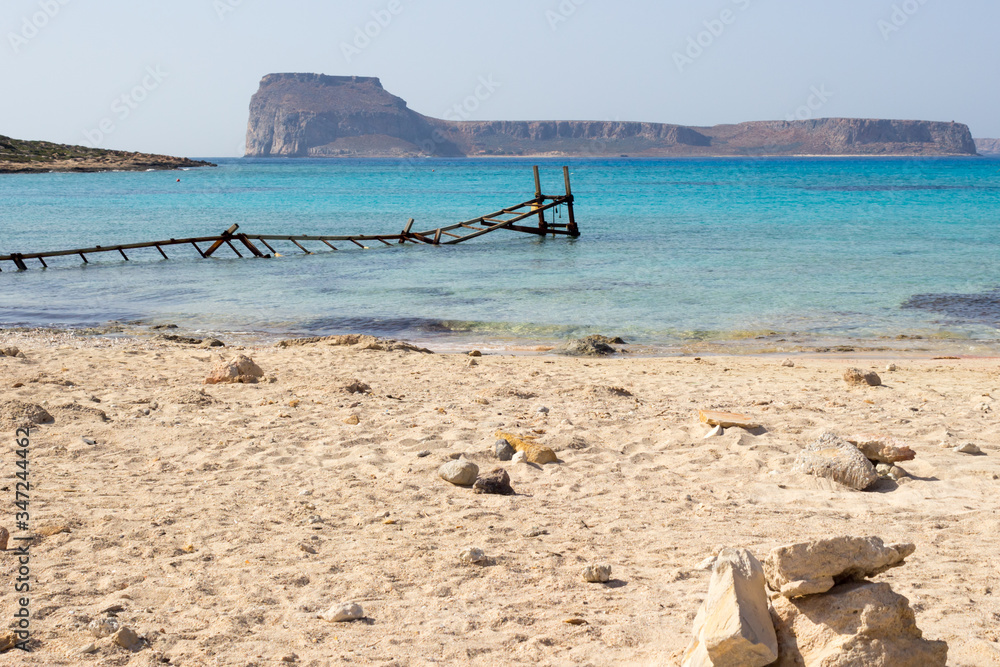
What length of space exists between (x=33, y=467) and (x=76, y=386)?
8.38ft

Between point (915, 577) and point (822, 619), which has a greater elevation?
point (822, 619)

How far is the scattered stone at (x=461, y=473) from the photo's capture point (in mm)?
5699

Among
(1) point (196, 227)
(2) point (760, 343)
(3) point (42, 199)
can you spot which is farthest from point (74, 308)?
(3) point (42, 199)

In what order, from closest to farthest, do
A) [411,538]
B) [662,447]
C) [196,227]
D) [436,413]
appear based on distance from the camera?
[411,538], [662,447], [436,413], [196,227]

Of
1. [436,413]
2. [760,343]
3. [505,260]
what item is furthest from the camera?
[505,260]

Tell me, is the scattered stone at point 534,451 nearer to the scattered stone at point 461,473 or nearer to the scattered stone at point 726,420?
Answer: the scattered stone at point 461,473

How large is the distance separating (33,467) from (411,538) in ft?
9.57

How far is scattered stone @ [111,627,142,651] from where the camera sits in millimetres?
3451

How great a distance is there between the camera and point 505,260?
916 inches

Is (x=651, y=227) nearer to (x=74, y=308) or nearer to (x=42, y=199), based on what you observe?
(x=74, y=308)

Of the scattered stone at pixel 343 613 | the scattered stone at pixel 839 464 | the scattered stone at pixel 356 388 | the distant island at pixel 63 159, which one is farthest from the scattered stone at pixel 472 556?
the distant island at pixel 63 159

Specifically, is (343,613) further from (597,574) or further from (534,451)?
(534,451)

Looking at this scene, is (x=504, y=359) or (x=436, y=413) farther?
(x=504, y=359)

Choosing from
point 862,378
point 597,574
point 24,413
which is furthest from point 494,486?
point 862,378
